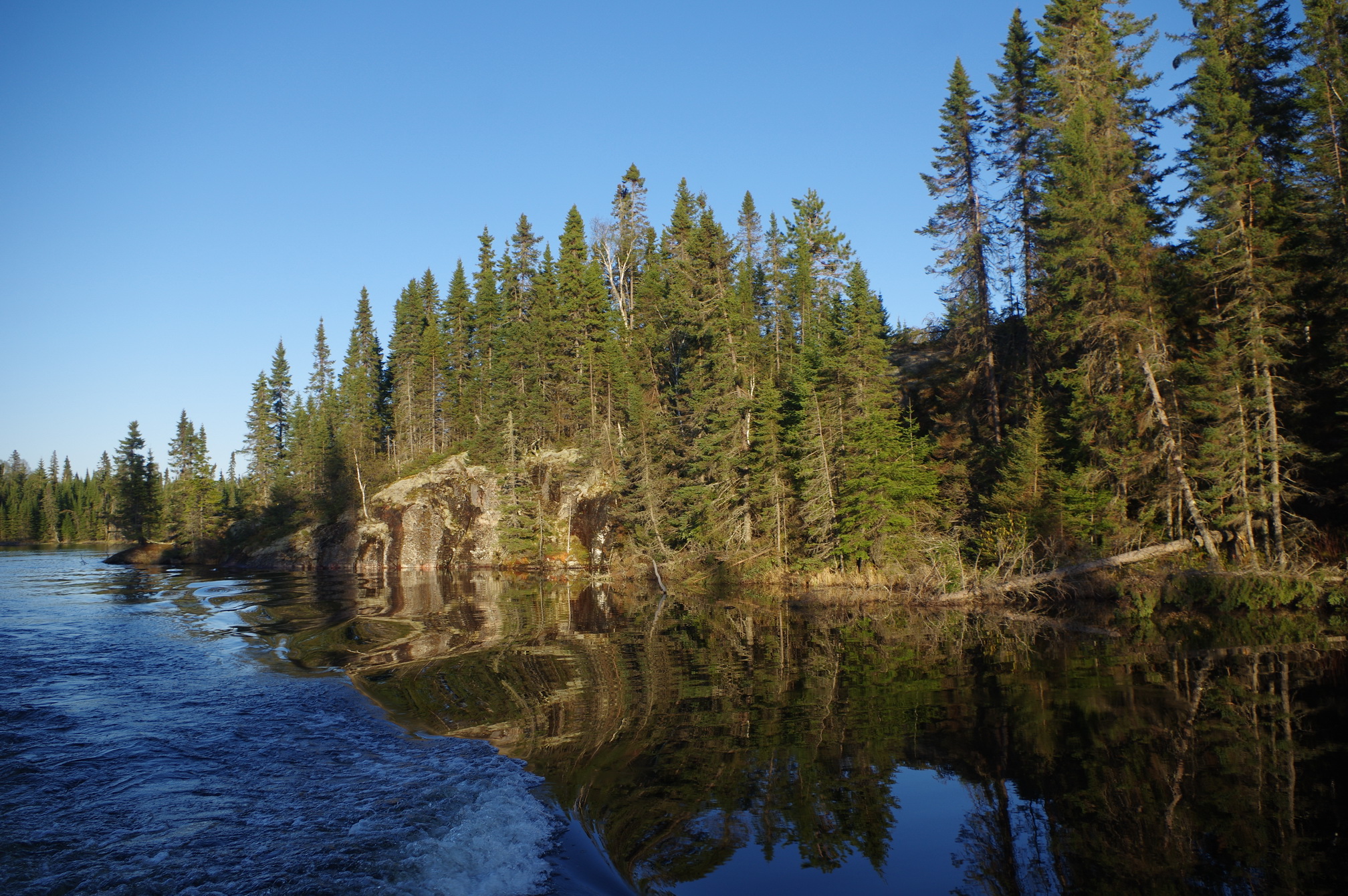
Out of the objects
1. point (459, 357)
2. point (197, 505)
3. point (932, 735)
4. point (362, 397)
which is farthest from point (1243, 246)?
point (197, 505)

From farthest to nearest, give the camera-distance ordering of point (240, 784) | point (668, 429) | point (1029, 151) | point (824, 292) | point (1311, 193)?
point (824, 292)
point (668, 429)
point (1029, 151)
point (1311, 193)
point (240, 784)

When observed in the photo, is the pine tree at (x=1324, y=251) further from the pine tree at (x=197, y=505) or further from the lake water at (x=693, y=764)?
the pine tree at (x=197, y=505)

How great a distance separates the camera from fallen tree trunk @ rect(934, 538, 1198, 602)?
24.5m

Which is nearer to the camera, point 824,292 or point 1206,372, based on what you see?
point 1206,372

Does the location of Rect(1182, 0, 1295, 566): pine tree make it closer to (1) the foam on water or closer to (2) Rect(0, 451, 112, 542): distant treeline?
(1) the foam on water

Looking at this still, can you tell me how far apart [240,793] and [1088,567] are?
2578cm

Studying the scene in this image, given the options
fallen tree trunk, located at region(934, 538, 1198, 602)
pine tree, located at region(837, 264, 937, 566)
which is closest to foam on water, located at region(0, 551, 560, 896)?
fallen tree trunk, located at region(934, 538, 1198, 602)

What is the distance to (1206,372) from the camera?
22672 mm

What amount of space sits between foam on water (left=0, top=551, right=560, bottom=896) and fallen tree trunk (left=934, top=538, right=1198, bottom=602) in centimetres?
2068

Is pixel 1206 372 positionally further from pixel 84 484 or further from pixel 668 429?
pixel 84 484

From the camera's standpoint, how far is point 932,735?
1194 centimetres

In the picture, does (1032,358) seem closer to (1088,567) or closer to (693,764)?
(1088,567)

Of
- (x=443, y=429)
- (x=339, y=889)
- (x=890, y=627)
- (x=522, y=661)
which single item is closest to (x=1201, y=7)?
(x=890, y=627)

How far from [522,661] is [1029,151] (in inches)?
1261
